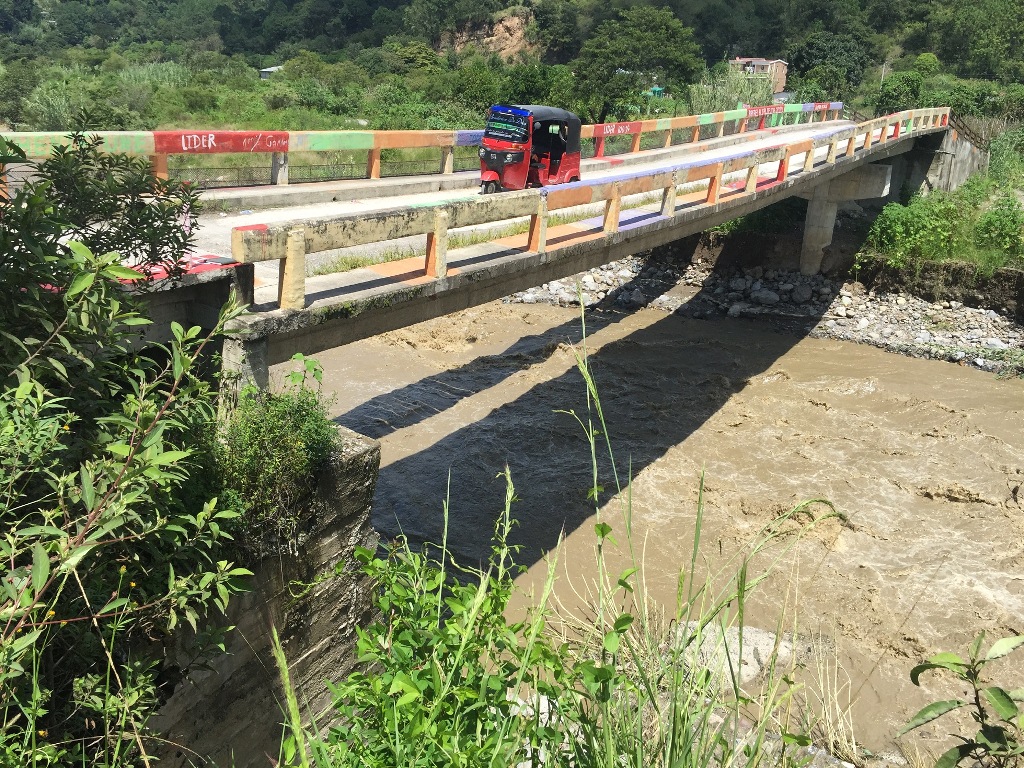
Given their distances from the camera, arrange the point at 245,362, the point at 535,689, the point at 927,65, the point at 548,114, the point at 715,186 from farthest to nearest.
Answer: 1. the point at 927,65
2. the point at 548,114
3. the point at 715,186
4. the point at 245,362
5. the point at 535,689

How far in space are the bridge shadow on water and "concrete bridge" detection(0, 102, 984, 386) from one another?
206cm

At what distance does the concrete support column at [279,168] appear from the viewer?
1259 cm

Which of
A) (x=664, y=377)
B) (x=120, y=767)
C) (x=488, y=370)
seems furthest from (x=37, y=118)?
(x=120, y=767)

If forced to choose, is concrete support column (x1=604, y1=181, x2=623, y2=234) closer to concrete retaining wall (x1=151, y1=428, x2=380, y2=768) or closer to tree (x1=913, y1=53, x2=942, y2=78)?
concrete retaining wall (x1=151, y1=428, x2=380, y2=768)

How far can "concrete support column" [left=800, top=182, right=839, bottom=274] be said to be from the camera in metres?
21.5

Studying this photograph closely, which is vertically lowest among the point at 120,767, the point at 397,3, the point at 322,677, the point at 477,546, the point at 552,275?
the point at 477,546

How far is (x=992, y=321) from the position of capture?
63.9ft

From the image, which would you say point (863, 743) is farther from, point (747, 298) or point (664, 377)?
point (747, 298)

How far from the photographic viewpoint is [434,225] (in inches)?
286

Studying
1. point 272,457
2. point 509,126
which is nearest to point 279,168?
point 509,126

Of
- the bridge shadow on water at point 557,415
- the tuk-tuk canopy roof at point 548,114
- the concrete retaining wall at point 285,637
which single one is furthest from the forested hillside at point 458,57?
the tuk-tuk canopy roof at point 548,114

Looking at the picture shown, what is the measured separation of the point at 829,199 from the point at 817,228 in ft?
2.50

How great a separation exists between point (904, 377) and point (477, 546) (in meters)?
11.0

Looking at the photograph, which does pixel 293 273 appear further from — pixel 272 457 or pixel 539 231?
pixel 539 231
